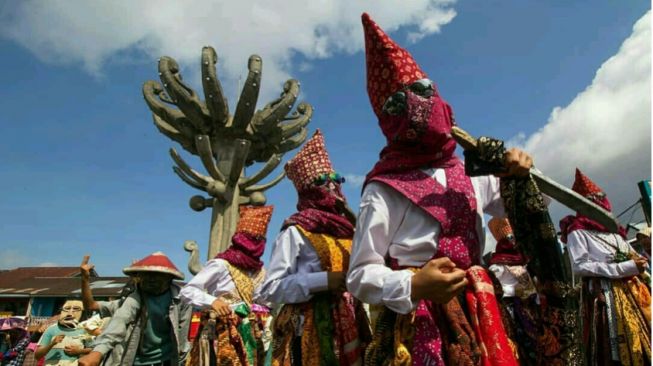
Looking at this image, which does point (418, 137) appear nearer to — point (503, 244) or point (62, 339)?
point (503, 244)

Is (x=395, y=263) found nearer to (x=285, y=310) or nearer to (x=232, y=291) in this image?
(x=285, y=310)

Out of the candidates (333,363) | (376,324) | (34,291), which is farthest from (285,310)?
(34,291)

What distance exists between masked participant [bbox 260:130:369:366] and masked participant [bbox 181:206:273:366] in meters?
1.23

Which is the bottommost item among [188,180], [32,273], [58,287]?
[58,287]

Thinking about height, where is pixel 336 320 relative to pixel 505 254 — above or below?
below

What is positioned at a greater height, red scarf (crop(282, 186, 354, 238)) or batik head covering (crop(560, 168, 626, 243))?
batik head covering (crop(560, 168, 626, 243))

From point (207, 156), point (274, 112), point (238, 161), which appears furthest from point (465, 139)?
point (274, 112)

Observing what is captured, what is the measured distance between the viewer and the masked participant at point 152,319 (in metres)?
3.95

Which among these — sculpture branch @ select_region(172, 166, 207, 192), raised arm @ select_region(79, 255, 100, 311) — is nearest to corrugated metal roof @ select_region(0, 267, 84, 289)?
sculpture branch @ select_region(172, 166, 207, 192)

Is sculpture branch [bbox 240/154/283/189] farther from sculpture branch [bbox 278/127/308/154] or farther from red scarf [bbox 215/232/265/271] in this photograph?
red scarf [bbox 215/232/265/271]

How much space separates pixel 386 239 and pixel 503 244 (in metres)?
4.36

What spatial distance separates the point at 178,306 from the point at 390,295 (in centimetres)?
336

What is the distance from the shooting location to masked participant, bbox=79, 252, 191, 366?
3949 millimetres

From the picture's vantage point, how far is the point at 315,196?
10.9 feet
